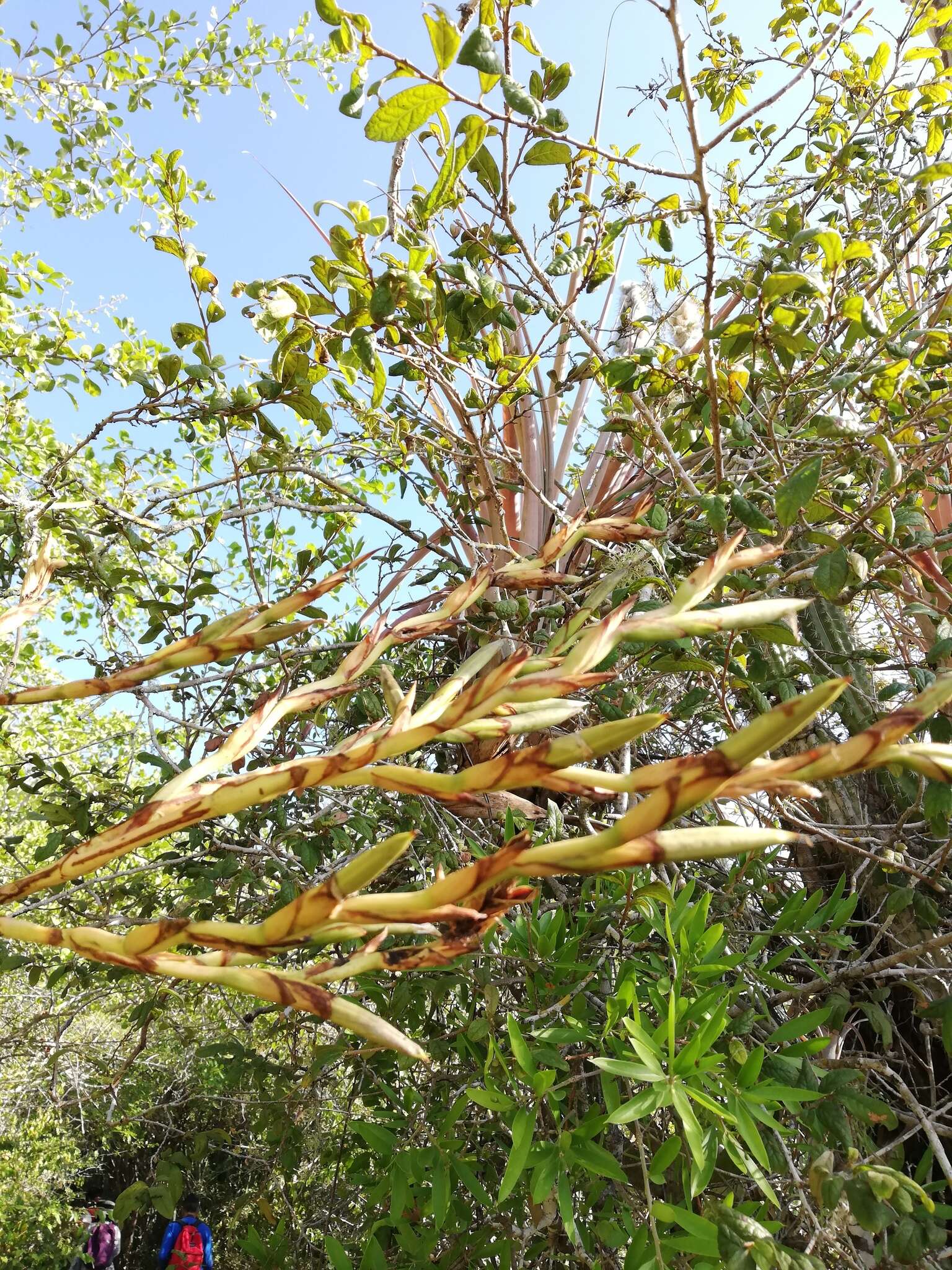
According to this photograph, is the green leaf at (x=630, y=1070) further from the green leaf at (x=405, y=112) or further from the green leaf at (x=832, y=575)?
the green leaf at (x=405, y=112)

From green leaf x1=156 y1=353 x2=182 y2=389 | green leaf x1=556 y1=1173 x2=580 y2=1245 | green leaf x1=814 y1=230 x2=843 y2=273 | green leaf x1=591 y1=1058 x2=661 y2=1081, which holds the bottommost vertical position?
green leaf x1=556 y1=1173 x2=580 y2=1245

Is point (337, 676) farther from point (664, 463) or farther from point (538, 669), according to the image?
point (664, 463)

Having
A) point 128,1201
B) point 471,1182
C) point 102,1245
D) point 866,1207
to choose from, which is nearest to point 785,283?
point 866,1207

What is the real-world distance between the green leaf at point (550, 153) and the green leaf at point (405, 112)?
446 mm

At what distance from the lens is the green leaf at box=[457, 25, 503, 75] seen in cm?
97

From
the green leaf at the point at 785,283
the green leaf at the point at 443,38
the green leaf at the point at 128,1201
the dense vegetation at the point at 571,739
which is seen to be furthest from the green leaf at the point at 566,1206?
the green leaf at the point at 443,38

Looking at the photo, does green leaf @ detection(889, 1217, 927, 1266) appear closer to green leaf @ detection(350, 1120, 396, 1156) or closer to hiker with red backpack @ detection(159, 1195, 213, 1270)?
green leaf @ detection(350, 1120, 396, 1156)

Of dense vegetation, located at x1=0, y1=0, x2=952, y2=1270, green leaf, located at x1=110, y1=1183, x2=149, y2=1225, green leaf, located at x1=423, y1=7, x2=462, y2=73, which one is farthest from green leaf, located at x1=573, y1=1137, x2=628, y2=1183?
green leaf, located at x1=423, y1=7, x2=462, y2=73

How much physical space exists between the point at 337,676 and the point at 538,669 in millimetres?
128

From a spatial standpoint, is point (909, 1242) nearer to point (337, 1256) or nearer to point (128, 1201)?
point (337, 1256)

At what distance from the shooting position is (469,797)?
352mm

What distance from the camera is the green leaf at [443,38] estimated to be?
0.88m

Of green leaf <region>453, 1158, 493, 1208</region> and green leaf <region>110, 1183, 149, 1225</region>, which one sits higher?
green leaf <region>453, 1158, 493, 1208</region>

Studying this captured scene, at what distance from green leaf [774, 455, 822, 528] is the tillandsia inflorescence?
630 mm
